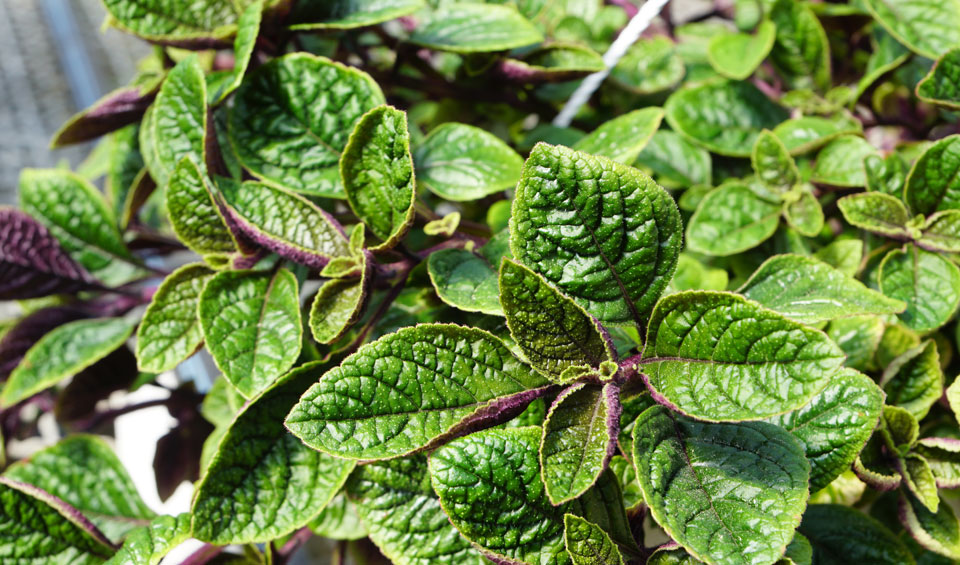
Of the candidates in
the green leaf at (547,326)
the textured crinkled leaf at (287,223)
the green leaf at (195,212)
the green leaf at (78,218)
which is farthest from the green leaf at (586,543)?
the green leaf at (78,218)

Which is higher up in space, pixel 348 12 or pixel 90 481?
pixel 348 12

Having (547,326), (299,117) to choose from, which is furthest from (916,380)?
(299,117)

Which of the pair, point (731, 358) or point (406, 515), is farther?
point (406, 515)

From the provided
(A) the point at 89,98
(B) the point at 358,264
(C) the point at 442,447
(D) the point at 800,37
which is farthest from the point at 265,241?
(A) the point at 89,98

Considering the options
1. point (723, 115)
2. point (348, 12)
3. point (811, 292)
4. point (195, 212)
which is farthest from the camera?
point (723, 115)

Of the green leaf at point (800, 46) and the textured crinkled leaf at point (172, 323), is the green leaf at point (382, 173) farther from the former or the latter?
the green leaf at point (800, 46)

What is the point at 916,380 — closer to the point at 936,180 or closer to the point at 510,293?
the point at 936,180

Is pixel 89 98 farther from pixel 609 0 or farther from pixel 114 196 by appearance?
pixel 609 0
